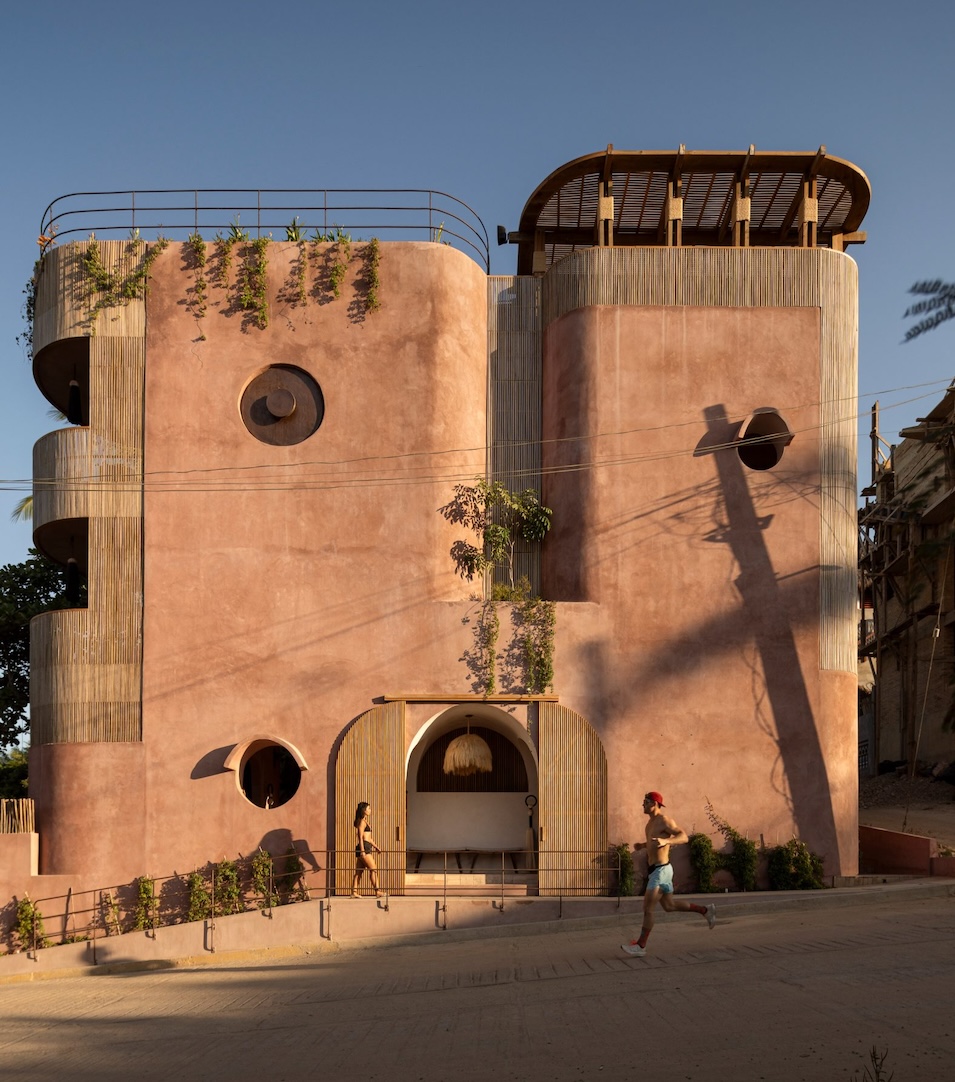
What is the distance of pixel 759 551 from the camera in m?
21.4

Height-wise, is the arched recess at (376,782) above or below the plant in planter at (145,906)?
above

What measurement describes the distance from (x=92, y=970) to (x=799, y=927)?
10.4m

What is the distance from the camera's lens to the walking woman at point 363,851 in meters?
19.5

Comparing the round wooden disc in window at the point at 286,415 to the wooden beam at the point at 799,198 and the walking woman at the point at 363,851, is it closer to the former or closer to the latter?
the walking woman at the point at 363,851

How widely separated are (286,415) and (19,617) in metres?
10.7

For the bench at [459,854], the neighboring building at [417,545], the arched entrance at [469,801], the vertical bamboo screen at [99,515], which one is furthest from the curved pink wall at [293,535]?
the bench at [459,854]

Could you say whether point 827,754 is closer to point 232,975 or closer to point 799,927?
point 799,927

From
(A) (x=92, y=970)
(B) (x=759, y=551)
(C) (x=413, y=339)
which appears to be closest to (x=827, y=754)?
(B) (x=759, y=551)

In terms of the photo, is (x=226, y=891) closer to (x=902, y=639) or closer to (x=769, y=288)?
(x=769, y=288)

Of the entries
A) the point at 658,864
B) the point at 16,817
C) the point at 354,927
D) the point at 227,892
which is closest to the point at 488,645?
the point at 354,927

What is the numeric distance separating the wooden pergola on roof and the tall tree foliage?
13512mm

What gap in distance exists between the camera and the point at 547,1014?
1074 centimetres

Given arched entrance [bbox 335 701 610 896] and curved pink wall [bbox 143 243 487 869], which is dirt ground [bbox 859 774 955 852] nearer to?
arched entrance [bbox 335 701 610 896]

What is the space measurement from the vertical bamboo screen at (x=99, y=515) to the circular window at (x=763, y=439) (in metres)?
10.7
